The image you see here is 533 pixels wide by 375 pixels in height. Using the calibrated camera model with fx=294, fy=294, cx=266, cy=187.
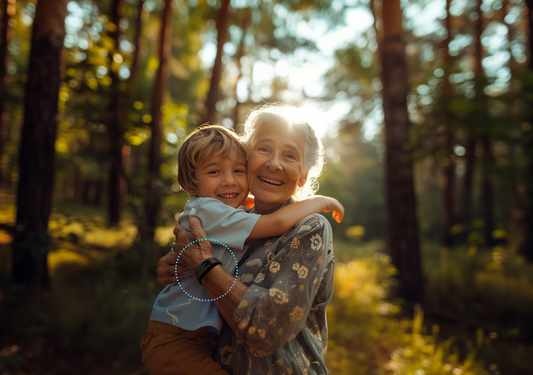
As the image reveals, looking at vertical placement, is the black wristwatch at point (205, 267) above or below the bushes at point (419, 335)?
above

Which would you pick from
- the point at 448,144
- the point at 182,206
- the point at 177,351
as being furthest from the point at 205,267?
the point at 448,144

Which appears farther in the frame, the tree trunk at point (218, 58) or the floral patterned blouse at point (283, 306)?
the tree trunk at point (218, 58)

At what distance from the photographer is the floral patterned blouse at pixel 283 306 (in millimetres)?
1194

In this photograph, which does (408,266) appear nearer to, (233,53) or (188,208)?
(188,208)

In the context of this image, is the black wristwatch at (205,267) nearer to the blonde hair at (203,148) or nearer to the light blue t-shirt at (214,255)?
the light blue t-shirt at (214,255)

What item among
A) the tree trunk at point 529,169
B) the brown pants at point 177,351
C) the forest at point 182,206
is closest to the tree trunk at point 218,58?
the forest at point 182,206

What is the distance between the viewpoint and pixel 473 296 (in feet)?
19.0

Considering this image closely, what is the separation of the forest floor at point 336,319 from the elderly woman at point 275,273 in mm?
2273

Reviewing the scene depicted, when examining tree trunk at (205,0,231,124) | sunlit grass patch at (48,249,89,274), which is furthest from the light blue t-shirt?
tree trunk at (205,0,231,124)

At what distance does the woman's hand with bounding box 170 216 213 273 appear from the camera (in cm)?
140

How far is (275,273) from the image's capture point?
4.28 feet

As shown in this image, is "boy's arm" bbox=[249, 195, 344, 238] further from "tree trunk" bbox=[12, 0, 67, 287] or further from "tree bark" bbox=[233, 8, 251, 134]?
"tree bark" bbox=[233, 8, 251, 134]

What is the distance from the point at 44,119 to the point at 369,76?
8.33 meters

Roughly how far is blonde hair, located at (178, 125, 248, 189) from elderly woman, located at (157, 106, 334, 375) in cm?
12
